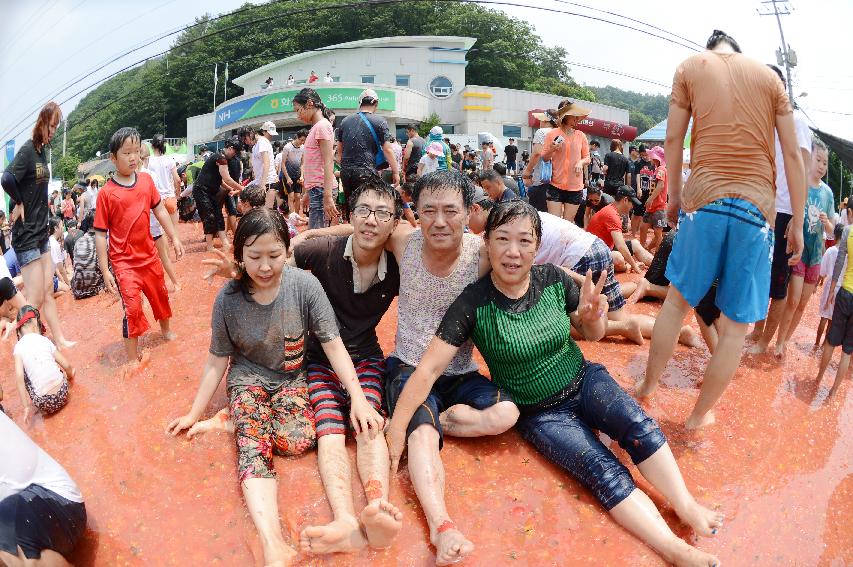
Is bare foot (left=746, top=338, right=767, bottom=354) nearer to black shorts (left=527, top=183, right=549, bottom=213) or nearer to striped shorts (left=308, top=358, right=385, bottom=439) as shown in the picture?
striped shorts (left=308, top=358, right=385, bottom=439)

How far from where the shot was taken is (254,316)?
3.09 metres

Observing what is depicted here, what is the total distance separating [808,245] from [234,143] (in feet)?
25.3

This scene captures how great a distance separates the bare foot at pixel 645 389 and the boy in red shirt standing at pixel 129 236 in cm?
359

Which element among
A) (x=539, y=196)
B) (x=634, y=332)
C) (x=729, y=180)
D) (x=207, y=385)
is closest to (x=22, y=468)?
(x=207, y=385)

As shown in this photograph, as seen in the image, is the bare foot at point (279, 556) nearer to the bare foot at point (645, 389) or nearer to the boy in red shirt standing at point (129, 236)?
the bare foot at point (645, 389)

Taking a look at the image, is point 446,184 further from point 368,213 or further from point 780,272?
point 780,272

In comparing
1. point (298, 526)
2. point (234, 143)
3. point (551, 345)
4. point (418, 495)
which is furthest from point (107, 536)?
point (234, 143)

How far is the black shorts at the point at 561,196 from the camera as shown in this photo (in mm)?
7273

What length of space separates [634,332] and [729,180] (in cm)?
179

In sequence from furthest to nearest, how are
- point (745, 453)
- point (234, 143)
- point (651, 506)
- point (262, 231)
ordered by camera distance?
point (234, 143) < point (745, 453) < point (262, 231) < point (651, 506)

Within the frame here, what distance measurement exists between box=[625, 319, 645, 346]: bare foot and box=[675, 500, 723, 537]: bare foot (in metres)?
2.14

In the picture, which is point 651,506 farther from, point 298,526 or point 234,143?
point 234,143

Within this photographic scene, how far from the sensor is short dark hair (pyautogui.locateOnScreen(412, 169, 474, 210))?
9.82 feet

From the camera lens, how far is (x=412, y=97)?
36031 millimetres
